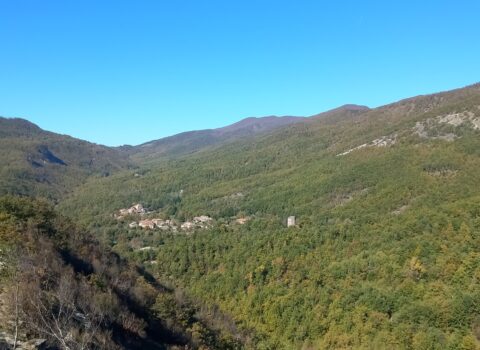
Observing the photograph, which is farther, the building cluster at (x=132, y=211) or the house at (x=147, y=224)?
the building cluster at (x=132, y=211)

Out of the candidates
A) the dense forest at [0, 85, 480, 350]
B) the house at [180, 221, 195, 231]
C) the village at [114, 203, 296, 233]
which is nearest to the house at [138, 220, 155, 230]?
the village at [114, 203, 296, 233]

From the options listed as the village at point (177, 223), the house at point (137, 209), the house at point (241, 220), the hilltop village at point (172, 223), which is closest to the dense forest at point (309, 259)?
the house at point (241, 220)

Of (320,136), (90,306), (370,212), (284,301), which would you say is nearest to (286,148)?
(320,136)

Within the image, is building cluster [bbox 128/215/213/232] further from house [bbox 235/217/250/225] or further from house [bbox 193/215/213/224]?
house [bbox 235/217/250/225]

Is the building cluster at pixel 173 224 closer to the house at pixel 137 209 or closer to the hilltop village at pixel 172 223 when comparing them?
the hilltop village at pixel 172 223

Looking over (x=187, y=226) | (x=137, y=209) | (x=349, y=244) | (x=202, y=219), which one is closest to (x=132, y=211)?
(x=137, y=209)
